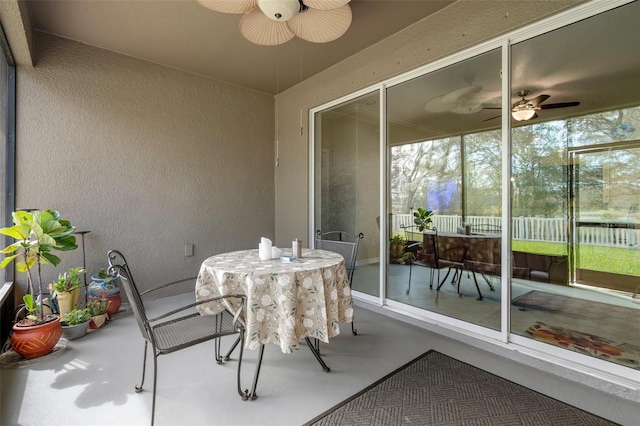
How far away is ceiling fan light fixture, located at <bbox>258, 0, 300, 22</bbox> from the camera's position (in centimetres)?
185

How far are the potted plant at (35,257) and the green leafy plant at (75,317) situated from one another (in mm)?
135

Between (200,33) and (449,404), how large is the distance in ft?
12.1

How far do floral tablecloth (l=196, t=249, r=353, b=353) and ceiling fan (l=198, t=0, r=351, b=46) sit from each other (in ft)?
5.58

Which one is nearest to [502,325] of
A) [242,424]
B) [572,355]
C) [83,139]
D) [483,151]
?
[572,355]

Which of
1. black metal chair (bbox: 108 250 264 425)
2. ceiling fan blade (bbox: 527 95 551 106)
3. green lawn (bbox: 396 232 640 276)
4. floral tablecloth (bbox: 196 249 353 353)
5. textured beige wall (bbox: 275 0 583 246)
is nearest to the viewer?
black metal chair (bbox: 108 250 264 425)

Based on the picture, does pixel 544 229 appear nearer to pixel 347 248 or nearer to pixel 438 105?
pixel 438 105

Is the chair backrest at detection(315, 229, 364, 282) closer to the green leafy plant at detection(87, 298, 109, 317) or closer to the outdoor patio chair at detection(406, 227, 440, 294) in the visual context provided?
the outdoor patio chair at detection(406, 227, 440, 294)

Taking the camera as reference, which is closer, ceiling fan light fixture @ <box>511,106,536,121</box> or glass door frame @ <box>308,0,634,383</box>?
glass door frame @ <box>308,0,634,383</box>

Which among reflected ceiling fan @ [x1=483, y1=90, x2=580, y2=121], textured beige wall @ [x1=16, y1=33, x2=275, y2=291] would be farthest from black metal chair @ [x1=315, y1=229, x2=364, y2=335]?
reflected ceiling fan @ [x1=483, y1=90, x2=580, y2=121]

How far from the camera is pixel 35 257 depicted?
2.39 meters

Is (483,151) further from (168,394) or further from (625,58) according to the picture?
(168,394)

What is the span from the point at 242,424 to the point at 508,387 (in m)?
1.66

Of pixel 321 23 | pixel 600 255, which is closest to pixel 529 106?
pixel 600 255

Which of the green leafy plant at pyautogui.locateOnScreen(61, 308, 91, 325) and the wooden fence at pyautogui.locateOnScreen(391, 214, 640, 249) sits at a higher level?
the wooden fence at pyautogui.locateOnScreen(391, 214, 640, 249)
